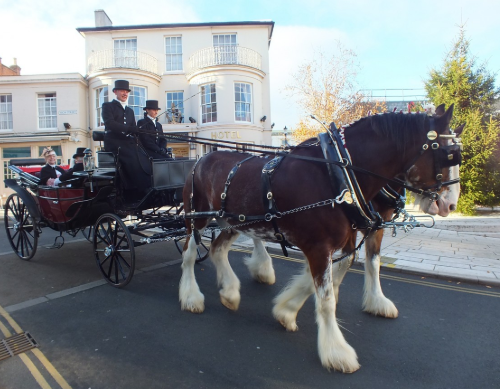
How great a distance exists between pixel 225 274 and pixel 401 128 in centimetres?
256

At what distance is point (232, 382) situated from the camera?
259cm

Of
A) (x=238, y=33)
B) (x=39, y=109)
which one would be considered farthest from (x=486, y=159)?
A: (x=39, y=109)

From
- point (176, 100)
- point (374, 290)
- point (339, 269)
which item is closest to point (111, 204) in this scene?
point (339, 269)

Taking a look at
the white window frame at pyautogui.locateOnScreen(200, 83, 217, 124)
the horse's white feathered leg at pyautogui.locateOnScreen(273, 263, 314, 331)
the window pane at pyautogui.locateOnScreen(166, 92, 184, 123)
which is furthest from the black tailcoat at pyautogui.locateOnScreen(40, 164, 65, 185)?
the window pane at pyautogui.locateOnScreen(166, 92, 184, 123)

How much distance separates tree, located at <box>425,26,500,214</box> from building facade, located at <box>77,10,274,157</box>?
10030 mm

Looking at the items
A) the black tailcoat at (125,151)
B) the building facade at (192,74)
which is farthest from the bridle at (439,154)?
the building facade at (192,74)

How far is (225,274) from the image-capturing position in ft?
13.6

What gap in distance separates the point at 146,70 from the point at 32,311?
60.6 ft

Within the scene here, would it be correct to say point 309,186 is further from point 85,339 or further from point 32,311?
point 32,311

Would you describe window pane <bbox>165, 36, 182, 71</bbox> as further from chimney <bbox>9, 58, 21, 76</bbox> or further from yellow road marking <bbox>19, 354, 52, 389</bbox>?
yellow road marking <bbox>19, 354, 52, 389</bbox>

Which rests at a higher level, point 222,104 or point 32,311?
point 222,104

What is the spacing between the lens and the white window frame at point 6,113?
2050 centimetres

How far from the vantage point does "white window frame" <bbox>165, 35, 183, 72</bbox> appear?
20953mm

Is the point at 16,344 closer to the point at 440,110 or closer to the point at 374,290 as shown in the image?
the point at 374,290
